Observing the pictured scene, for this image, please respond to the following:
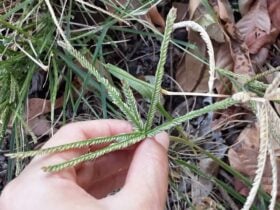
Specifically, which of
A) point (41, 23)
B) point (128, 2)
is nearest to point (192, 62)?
point (128, 2)

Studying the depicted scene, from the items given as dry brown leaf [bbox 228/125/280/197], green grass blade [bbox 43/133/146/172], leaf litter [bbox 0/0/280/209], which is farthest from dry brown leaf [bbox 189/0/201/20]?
green grass blade [bbox 43/133/146/172]

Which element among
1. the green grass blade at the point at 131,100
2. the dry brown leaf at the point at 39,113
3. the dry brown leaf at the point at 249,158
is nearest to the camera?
the green grass blade at the point at 131,100

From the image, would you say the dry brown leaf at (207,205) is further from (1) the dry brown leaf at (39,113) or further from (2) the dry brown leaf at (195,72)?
(1) the dry brown leaf at (39,113)

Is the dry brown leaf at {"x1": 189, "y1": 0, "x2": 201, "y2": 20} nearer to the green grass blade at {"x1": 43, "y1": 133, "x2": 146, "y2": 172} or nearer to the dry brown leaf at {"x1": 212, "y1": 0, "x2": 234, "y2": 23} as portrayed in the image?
the dry brown leaf at {"x1": 212, "y1": 0, "x2": 234, "y2": 23}

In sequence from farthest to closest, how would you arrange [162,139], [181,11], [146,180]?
[181,11] < [162,139] < [146,180]

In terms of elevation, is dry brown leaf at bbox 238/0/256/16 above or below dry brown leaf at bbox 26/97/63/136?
above

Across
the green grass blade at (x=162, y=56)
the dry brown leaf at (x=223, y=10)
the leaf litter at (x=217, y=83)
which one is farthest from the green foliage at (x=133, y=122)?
the dry brown leaf at (x=223, y=10)

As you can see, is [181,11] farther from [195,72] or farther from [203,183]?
[203,183]

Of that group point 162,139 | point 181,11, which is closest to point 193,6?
point 181,11
